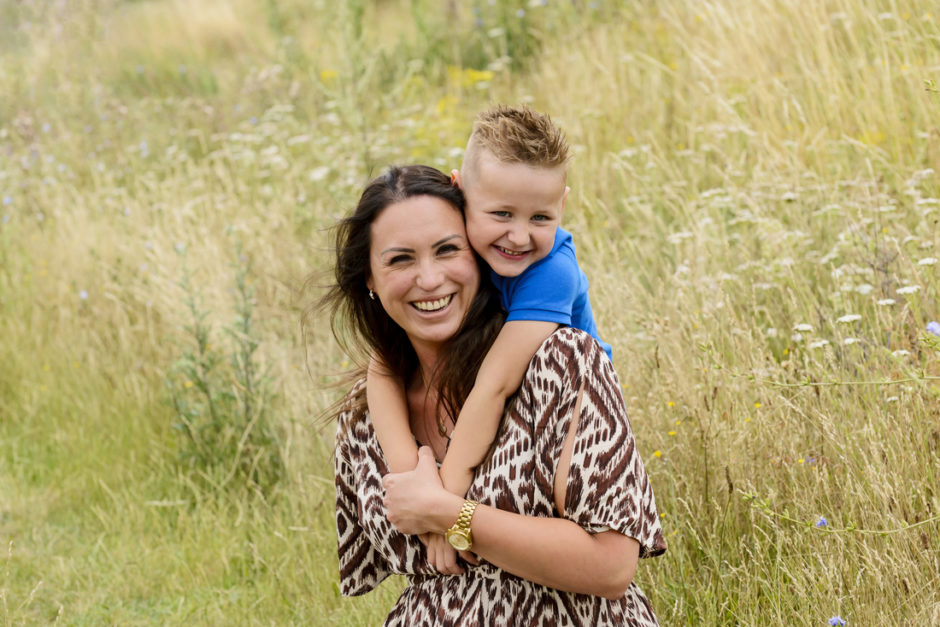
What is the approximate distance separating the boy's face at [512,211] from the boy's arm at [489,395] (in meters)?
0.16

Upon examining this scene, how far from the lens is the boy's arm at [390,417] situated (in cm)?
227

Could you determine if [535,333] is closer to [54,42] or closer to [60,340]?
[60,340]

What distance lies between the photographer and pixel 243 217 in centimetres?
627

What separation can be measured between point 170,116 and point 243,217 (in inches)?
118

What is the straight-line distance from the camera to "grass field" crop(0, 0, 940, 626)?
115 inches

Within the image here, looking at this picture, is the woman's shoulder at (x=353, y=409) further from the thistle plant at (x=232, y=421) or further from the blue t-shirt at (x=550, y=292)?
the thistle plant at (x=232, y=421)

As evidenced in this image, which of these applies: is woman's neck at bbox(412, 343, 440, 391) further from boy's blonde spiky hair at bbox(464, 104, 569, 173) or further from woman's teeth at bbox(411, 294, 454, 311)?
boy's blonde spiky hair at bbox(464, 104, 569, 173)

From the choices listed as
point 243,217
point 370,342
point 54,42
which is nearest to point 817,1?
point 243,217

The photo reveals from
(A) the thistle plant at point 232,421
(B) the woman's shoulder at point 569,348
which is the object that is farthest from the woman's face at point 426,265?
(A) the thistle plant at point 232,421

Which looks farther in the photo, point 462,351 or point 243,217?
point 243,217

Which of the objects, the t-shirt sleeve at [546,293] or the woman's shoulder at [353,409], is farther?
the woman's shoulder at [353,409]

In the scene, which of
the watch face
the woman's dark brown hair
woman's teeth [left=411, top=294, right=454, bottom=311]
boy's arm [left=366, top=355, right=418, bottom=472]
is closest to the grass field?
the woman's dark brown hair

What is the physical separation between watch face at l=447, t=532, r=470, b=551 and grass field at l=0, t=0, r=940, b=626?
75cm

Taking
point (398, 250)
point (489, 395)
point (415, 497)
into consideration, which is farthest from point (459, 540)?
point (398, 250)
